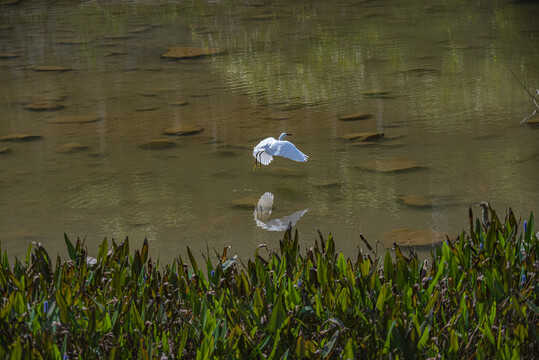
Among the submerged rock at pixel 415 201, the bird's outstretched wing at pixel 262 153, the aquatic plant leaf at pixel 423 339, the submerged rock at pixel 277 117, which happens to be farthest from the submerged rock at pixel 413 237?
the submerged rock at pixel 277 117

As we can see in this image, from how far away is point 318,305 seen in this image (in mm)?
2613

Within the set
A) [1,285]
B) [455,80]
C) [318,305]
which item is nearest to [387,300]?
[318,305]

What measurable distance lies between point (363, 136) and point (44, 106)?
13.0 feet

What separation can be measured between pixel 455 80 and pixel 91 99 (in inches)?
174

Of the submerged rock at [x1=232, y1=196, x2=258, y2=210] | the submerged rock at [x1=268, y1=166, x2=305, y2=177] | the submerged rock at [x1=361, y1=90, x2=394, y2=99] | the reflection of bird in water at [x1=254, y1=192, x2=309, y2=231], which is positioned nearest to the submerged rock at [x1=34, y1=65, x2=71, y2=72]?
the submerged rock at [x1=361, y1=90, x2=394, y2=99]

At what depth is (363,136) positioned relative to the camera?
7.12 m

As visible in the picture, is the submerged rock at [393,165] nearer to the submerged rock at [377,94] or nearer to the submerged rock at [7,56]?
the submerged rock at [377,94]

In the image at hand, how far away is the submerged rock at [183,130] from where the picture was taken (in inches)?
297

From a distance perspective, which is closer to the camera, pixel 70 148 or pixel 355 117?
pixel 70 148

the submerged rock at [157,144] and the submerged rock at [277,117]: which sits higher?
the submerged rock at [277,117]

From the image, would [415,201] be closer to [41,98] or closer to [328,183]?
[328,183]

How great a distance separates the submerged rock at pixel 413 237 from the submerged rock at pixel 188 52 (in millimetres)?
7509

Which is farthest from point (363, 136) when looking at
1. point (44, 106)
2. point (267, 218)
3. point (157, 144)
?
point (44, 106)

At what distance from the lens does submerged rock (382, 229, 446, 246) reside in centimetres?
476
